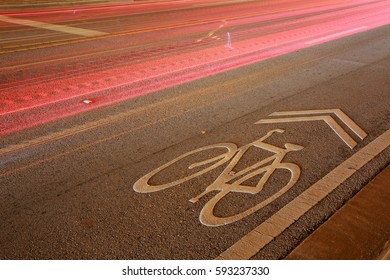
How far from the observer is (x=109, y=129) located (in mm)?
5863

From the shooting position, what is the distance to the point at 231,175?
4473 millimetres

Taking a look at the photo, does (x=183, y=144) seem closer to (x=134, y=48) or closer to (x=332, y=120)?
(x=332, y=120)

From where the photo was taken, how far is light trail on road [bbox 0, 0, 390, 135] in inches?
291

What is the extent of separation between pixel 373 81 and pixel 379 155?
3.51 metres

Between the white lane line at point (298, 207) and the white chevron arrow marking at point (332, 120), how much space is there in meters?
0.30

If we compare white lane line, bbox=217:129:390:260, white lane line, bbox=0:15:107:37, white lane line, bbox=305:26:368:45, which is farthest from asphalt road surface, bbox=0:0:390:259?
white lane line, bbox=0:15:107:37

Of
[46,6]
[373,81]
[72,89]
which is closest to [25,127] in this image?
[72,89]

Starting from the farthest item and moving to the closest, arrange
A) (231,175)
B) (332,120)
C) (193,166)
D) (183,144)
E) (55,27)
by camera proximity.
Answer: (55,27) < (332,120) < (183,144) < (193,166) < (231,175)

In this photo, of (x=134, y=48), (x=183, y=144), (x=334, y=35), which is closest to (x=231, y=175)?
(x=183, y=144)

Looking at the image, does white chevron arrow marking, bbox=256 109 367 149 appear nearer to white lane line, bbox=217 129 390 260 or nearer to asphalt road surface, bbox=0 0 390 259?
asphalt road surface, bbox=0 0 390 259

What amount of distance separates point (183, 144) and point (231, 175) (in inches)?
39.7

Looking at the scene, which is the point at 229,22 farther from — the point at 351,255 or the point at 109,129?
the point at 351,255

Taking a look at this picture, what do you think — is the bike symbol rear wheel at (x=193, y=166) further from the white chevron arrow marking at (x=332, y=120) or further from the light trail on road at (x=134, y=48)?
the light trail on road at (x=134, y=48)

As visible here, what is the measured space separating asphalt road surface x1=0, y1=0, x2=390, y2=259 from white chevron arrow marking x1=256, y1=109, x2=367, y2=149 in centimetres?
3
